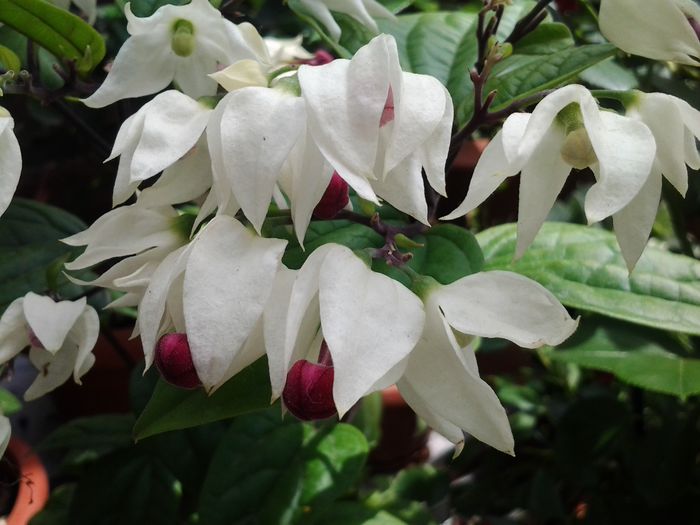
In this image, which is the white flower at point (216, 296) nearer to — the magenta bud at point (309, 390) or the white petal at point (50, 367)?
the magenta bud at point (309, 390)

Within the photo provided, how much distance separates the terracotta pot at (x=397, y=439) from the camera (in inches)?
39.1

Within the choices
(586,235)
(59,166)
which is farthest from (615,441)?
(59,166)

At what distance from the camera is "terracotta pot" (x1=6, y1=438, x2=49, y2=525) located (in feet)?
2.22

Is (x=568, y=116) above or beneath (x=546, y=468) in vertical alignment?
above

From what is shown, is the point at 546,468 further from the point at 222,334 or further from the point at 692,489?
the point at 222,334

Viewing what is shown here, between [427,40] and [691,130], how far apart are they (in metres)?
0.36

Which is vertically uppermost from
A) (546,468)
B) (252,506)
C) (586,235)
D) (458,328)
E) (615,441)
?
(458,328)

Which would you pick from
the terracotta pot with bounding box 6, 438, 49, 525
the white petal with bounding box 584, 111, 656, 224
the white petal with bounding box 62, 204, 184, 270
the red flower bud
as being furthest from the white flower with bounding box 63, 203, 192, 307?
the terracotta pot with bounding box 6, 438, 49, 525

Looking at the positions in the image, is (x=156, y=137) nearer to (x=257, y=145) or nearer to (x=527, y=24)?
(x=257, y=145)

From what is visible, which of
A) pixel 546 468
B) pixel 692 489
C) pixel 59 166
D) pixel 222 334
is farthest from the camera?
pixel 59 166

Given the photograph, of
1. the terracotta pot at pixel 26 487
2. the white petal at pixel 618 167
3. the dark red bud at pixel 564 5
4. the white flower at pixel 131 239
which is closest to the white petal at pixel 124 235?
the white flower at pixel 131 239

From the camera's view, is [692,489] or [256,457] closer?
[256,457]

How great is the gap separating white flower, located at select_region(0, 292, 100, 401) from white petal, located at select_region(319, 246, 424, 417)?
0.72 feet

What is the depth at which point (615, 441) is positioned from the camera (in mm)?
908
